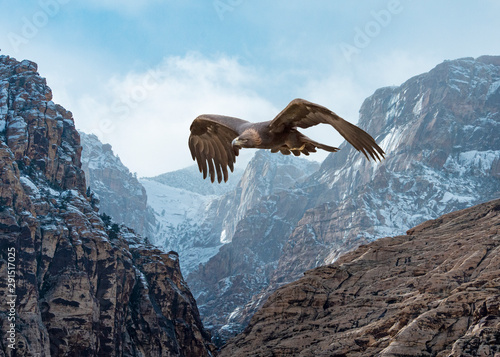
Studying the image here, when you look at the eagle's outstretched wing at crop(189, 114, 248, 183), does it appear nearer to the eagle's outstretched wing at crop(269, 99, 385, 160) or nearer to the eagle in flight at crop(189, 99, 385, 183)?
the eagle in flight at crop(189, 99, 385, 183)

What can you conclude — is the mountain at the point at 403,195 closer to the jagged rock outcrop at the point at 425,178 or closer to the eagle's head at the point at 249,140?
the jagged rock outcrop at the point at 425,178

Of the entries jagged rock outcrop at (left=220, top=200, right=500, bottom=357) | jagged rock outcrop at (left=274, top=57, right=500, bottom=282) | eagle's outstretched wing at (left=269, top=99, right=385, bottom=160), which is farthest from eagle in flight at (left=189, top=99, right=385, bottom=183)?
jagged rock outcrop at (left=274, top=57, right=500, bottom=282)

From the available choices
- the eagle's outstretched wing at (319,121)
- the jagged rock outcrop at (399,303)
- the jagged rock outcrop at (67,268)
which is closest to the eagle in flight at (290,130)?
the eagle's outstretched wing at (319,121)

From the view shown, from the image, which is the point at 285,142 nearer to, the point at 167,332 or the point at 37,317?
the point at 37,317

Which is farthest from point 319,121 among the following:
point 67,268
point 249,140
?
point 67,268

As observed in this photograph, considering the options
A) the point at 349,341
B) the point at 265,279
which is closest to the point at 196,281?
the point at 265,279
